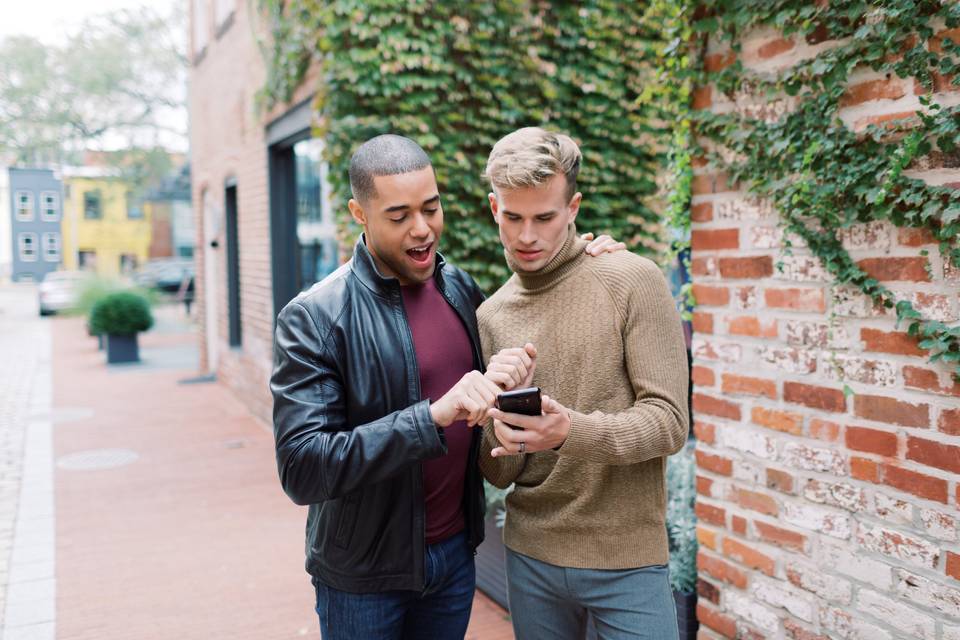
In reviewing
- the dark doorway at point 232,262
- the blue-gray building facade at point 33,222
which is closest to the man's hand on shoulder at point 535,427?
the blue-gray building facade at point 33,222

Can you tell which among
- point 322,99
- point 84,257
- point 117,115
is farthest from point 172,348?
point 84,257

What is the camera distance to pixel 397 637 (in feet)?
7.00

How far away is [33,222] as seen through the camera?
5.15 metres

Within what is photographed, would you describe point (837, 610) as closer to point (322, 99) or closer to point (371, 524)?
point (371, 524)

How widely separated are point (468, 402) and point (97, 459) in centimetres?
699

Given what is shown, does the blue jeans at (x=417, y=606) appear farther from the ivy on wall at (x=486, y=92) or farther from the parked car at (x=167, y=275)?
the parked car at (x=167, y=275)

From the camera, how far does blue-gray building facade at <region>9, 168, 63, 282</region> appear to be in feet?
16.8

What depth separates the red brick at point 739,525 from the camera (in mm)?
2629

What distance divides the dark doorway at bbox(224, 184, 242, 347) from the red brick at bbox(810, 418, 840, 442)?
31.4ft

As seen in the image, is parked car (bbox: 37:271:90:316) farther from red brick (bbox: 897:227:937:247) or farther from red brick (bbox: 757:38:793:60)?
red brick (bbox: 897:227:937:247)

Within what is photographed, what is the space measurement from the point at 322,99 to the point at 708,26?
11.9ft

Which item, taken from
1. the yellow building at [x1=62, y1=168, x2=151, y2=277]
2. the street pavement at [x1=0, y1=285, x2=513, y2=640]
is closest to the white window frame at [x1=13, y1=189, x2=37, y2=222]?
the street pavement at [x1=0, y1=285, x2=513, y2=640]

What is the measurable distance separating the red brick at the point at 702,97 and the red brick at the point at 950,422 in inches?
49.6

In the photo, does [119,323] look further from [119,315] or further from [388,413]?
[388,413]
